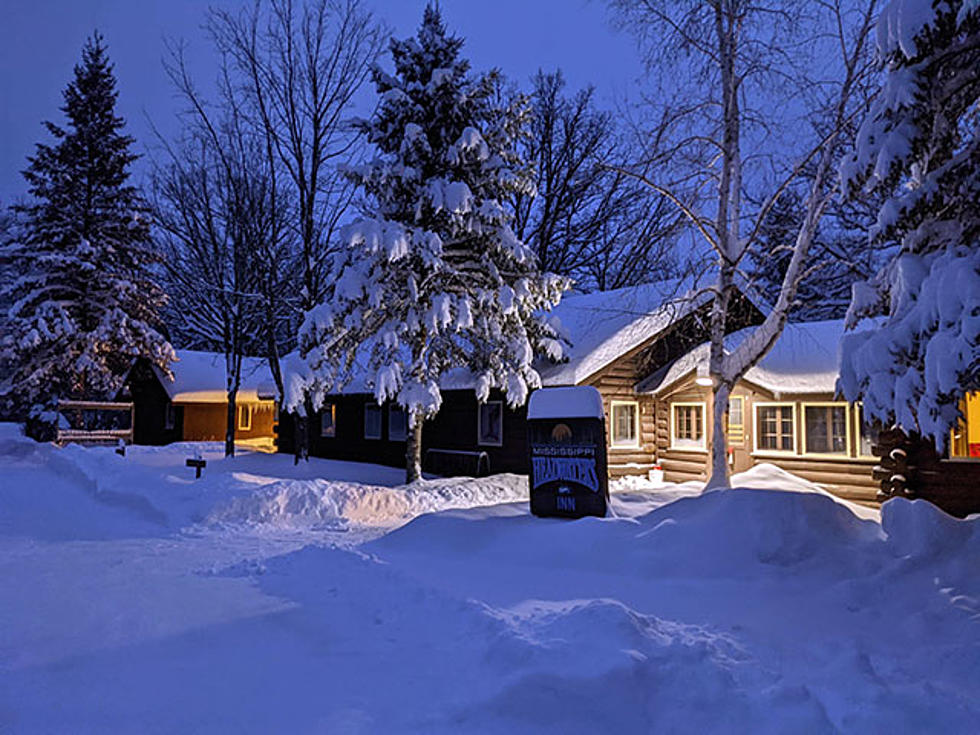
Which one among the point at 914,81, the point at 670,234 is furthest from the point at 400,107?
the point at 914,81

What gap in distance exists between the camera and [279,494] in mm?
13492

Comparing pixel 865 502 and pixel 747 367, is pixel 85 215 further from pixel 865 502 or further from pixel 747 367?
pixel 865 502

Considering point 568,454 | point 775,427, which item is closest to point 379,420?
point 775,427

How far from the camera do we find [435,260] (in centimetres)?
1530

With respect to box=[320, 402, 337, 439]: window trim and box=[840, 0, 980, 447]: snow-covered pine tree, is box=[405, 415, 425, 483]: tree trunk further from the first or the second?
box=[840, 0, 980, 447]: snow-covered pine tree

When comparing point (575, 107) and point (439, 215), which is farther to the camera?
point (575, 107)

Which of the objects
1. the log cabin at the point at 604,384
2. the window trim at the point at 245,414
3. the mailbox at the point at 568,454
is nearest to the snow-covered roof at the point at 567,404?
the mailbox at the point at 568,454

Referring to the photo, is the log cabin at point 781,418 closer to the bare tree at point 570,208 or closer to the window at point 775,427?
the window at point 775,427

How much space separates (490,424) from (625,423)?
4038 millimetres

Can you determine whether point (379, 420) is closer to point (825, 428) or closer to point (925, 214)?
point (825, 428)

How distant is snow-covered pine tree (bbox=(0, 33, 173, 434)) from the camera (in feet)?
85.4

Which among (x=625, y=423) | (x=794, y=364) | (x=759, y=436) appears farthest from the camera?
(x=625, y=423)

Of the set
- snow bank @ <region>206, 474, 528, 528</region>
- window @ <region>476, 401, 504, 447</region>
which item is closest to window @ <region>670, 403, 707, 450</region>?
window @ <region>476, 401, 504, 447</region>

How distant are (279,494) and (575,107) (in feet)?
83.8
